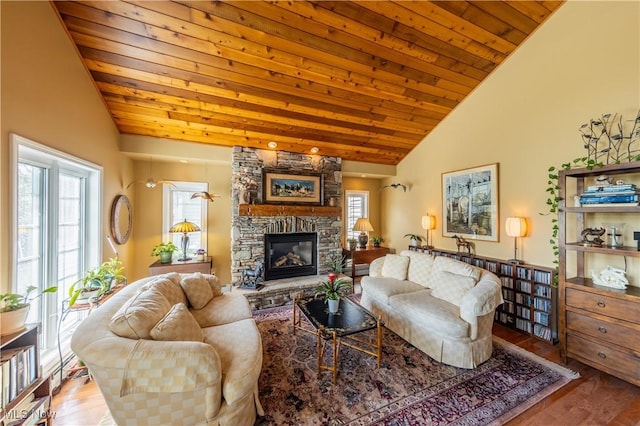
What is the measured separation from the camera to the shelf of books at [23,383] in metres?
1.37

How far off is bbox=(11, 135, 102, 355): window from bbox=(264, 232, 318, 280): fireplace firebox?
94.1 inches

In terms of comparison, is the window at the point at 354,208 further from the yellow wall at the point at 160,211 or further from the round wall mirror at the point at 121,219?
the round wall mirror at the point at 121,219

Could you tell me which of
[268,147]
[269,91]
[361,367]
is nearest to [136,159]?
[268,147]

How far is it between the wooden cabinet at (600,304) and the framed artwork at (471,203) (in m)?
0.96

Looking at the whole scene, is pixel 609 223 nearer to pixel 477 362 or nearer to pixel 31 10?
pixel 477 362

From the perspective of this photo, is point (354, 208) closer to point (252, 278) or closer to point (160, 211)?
point (252, 278)

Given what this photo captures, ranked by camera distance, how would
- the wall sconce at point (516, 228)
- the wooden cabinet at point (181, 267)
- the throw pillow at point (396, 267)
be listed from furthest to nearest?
the wooden cabinet at point (181, 267) < the throw pillow at point (396, 267) < the wall sconce at point (516, 228)

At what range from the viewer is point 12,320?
1503 millimetres

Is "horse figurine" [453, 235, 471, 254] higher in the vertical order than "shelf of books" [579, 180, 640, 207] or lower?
lower

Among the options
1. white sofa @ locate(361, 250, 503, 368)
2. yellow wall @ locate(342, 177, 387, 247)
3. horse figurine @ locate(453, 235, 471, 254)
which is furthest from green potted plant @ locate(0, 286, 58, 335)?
yellow wall @ locate(342, 177, 387, 247)

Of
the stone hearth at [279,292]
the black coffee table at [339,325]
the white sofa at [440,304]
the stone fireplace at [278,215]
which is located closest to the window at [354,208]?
the stone fireplace at [278,215]

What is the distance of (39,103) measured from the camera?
2.00 meters

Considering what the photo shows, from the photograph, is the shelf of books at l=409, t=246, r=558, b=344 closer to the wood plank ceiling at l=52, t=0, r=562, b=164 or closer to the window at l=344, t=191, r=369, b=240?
the wood plank ceiling at l=52, t=0, r=562, b=164

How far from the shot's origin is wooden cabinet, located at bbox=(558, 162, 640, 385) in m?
2.07
